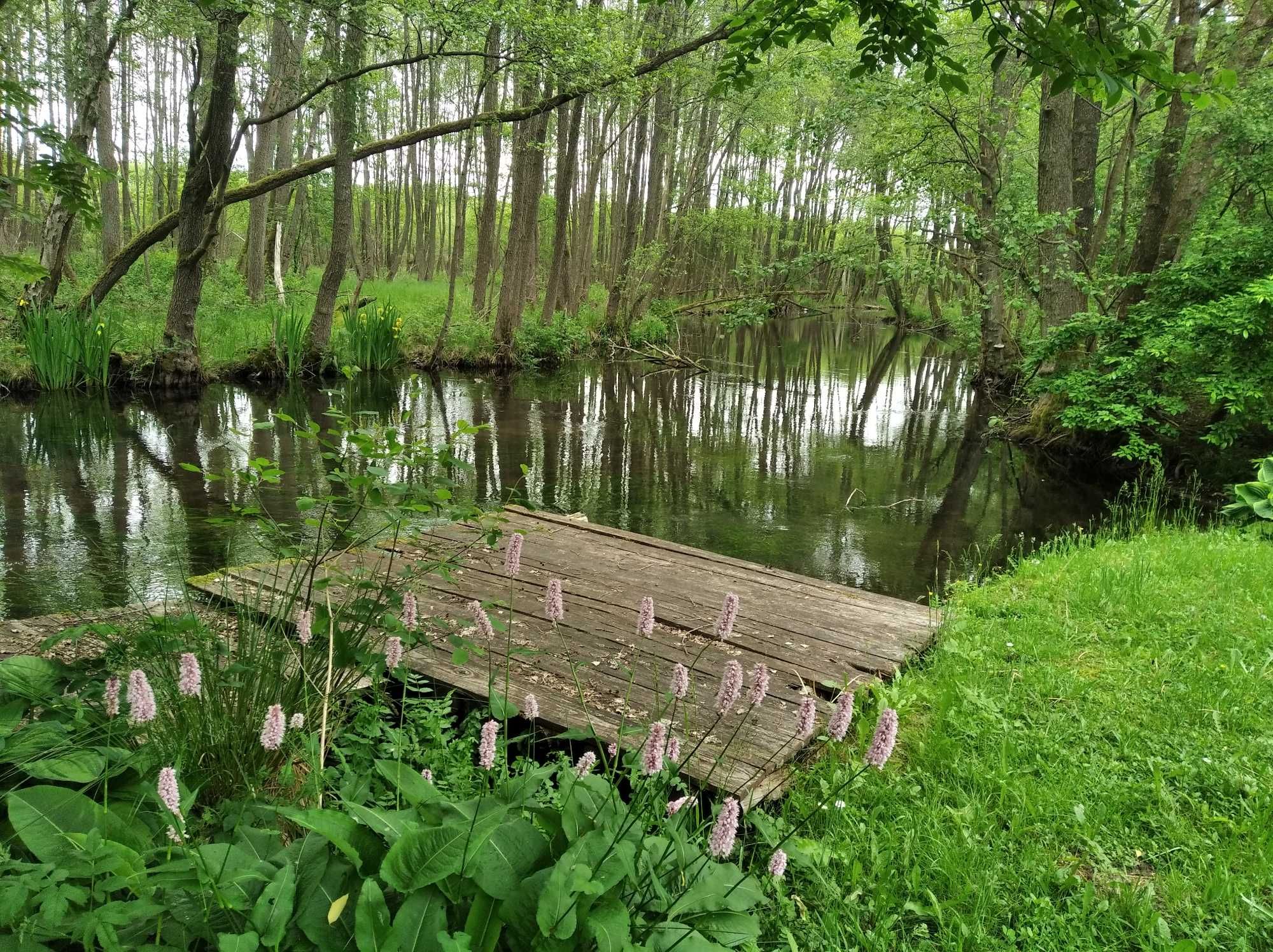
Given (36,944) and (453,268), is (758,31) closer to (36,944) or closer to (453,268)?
(36,944)

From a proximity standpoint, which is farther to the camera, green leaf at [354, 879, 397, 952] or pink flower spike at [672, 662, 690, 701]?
pink flower spike at [672, 662, 690, 701]

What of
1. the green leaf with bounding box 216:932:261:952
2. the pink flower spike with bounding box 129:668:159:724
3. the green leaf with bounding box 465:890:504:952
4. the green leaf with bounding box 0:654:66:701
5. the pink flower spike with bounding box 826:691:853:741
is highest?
the pink flower spike with bounding box 129:668:159:724

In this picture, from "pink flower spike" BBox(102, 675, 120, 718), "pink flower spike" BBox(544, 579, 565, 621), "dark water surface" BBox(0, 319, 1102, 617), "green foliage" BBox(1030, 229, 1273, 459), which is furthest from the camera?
"green foliage" BBox(1030, 229, 1273, 459)

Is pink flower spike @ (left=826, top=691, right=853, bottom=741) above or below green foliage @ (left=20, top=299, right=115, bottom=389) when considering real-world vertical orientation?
below

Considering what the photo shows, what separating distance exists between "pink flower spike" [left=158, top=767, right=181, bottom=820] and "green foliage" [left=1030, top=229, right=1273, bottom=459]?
8.57 metres

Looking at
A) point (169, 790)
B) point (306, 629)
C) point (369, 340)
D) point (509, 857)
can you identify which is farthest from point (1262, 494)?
point (369, 340)

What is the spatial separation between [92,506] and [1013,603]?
7.22 m

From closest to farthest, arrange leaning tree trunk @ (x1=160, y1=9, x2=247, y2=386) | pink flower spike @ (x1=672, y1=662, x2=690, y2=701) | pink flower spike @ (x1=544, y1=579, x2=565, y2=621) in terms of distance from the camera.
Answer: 1. pink flower spike @ (x1=672, y1=662, x2=690, y2=701)
2. pink flower spike @ (x1=544, y1=579, x2=565, y2=621)
3. leaning tree trunk @ (x1=160, y1=9, x2=247, y2=386)

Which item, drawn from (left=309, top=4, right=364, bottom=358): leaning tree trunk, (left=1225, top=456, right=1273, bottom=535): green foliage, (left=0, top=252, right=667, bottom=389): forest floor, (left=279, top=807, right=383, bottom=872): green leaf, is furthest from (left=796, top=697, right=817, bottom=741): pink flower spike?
(left=309, top=4, right=364, bottom=358): leaning tree trunk

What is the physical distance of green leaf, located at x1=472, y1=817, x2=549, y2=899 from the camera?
53.2 inches

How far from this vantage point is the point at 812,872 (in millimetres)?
2156

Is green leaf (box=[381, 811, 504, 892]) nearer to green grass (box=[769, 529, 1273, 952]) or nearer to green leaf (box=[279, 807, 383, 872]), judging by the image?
green leaf (box=[279, 807, 383, 872])

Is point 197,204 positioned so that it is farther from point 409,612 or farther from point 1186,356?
point 1186,356

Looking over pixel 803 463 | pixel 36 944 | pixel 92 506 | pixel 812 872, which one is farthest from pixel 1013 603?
pixel 92 506
